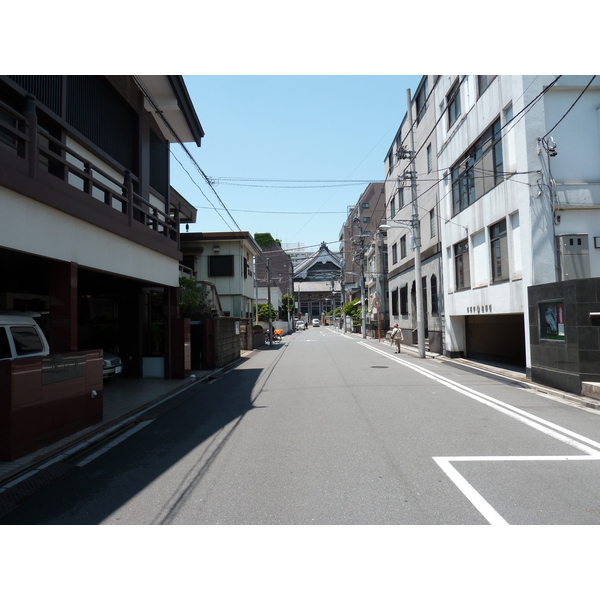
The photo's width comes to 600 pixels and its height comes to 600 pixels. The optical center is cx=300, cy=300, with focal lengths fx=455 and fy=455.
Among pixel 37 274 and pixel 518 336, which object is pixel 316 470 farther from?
pixel 518 336

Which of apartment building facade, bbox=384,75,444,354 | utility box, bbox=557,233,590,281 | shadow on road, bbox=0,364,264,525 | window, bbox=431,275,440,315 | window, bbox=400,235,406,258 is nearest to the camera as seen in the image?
shadow on road, bbox=0,364,264,525

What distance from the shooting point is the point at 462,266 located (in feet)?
62.9

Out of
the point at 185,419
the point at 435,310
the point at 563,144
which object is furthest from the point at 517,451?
the point at 435,310

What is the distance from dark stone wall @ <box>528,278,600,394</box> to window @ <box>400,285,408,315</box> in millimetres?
19527

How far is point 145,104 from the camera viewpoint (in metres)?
14.2

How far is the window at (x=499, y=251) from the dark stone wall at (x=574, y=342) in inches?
136

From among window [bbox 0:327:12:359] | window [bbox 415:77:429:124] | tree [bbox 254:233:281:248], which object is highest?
tree [bbox 254:233:281:248]

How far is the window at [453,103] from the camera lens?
19078mm

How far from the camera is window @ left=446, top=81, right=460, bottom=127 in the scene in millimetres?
19078

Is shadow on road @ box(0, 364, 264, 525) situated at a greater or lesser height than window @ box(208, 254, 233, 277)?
lesser

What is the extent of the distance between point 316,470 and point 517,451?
2.75 meters

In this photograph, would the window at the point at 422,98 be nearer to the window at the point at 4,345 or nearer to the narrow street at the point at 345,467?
the narrow street at the point at 345,467

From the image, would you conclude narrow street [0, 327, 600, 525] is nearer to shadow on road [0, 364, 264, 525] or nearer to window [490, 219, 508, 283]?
shadow on road [0, 364, 264, 525]

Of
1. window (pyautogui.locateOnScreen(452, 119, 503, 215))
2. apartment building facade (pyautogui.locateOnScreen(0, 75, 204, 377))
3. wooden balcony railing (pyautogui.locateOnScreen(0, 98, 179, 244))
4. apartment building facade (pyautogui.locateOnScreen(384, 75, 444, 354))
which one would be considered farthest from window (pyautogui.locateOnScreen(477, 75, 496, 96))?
wooden balcony railing (pyautogui.locateOnScreen(0, 98, 179, 244))
